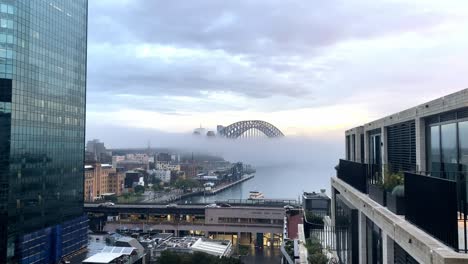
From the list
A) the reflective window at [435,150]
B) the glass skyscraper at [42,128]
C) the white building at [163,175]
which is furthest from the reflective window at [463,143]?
the white building at [163,175]

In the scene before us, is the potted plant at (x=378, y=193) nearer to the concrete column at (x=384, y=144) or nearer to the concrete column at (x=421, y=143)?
the concrete column at (x=421, y=143)

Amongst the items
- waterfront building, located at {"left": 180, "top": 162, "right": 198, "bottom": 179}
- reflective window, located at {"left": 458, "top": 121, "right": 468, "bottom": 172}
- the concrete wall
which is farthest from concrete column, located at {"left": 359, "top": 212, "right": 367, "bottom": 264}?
waterfront building, located at {"left": 180, "top": 162, "right": 198, "bottom": 179}

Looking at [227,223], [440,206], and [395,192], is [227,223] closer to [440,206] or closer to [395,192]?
[395,192]

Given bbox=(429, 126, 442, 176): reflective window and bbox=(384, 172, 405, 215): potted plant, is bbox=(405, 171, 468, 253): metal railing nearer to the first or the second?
bbox=(384, 172, 405, 215): potted plant

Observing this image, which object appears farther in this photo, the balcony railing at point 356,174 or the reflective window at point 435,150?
the balcony railing at point 356,174

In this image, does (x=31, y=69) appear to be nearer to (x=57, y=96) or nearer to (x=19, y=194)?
(x=57, y=96)
